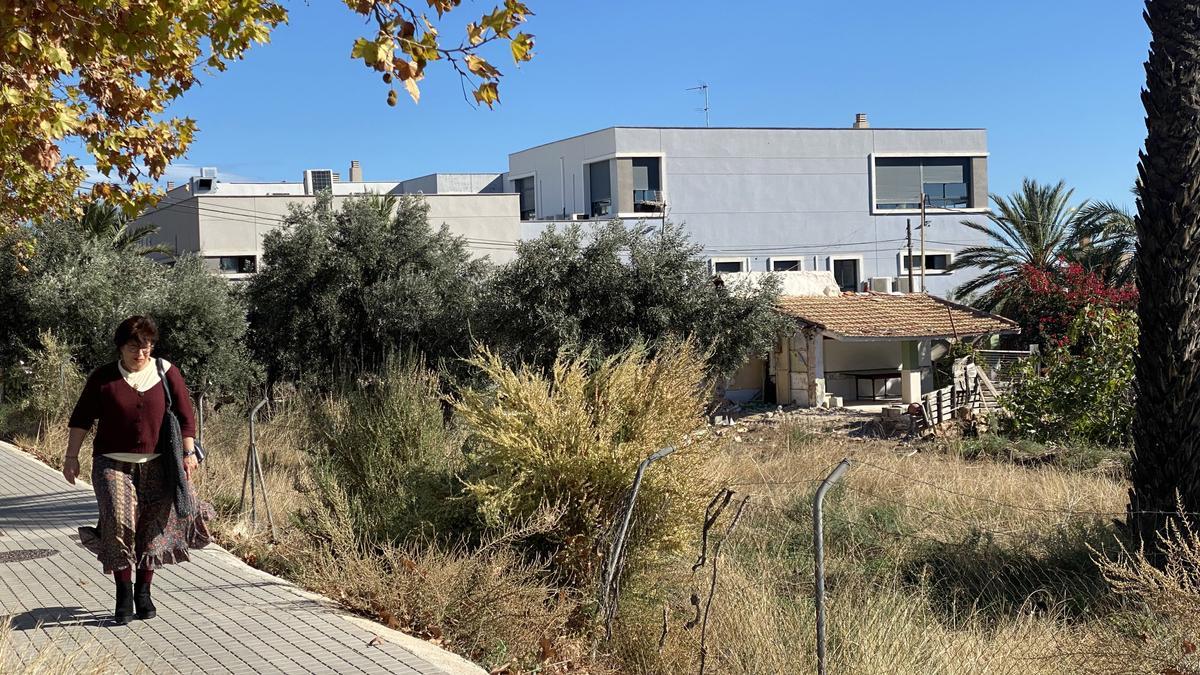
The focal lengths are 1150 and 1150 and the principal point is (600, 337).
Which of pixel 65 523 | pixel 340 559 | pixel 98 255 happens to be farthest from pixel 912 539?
pixel 98 255

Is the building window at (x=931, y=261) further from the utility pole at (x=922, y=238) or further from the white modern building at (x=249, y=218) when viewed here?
the white modern building at (x=249, y=218)

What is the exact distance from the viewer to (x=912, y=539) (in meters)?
10.3

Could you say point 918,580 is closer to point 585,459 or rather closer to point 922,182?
point 585,459

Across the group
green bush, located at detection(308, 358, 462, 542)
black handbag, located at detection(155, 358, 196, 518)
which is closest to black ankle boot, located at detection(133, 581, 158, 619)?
black handbag, located at detection(155, 358, 196, 518)

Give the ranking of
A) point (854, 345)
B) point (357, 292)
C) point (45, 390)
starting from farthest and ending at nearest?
point (854, 345) < point (357, 292) < point (45, 390)

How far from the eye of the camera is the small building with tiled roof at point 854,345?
111 ft

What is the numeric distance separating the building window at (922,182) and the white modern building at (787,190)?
49 mm

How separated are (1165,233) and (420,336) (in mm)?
15688

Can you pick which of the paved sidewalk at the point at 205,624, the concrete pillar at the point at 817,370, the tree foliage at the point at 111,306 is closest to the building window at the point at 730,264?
the concrete pillar at the point at 817,370

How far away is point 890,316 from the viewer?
3597cm

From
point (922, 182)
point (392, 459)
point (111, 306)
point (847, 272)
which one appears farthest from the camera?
point (922, 182)

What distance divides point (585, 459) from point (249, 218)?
37.5 metres

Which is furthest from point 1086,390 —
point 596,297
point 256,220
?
point 256,220

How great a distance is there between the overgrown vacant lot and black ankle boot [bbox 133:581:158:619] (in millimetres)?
1020
